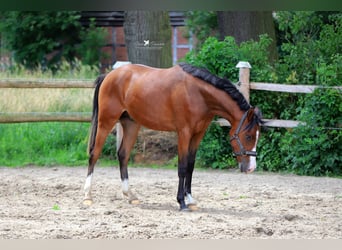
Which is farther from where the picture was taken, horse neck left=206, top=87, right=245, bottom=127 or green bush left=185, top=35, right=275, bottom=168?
green bush left=185, top=35, right=275, bottom=168

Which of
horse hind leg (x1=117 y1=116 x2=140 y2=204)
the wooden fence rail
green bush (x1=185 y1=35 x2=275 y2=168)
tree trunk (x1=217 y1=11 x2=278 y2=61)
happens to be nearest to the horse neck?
horse hind leg (x1=117 y1=116 x2=140 y2=204)

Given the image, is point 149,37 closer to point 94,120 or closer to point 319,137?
point 319,137

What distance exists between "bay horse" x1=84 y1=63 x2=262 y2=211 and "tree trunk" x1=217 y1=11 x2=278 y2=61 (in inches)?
190

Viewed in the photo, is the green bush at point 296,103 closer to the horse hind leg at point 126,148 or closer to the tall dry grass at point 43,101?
the tall dry grass at point 43,101

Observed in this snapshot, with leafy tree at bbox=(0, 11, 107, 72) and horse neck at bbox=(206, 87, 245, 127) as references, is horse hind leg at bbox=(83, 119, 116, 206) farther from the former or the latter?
leafy tree at bbox=(0, 11, 107, 72)

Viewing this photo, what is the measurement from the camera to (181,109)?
219 inches

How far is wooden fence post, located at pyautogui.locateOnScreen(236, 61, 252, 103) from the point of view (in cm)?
833

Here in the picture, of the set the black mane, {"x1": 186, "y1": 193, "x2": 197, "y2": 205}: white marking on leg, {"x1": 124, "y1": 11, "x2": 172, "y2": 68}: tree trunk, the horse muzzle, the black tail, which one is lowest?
{"x1": 186, "y1": 193, "x2": 197, "y2": 205}: white marking on leg

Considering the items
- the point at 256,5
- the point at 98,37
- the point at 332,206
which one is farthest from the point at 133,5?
the point at 98,37

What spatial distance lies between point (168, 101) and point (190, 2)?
14.9ft

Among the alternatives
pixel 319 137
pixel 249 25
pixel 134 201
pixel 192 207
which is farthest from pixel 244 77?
pixel 192 207

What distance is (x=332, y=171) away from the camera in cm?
810

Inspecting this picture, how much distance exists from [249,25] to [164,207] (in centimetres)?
558

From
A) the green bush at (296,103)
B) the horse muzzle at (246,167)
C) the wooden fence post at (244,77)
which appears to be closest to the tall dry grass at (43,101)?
the green bush at (296,103)
